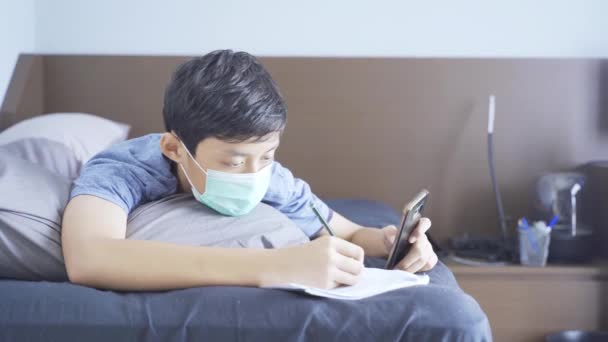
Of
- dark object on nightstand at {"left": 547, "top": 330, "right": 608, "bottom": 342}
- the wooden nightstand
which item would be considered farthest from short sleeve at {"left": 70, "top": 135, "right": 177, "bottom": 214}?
dark object on nightstand at {"left": 547, "top": 330, "right": 608, "bottom": 342}

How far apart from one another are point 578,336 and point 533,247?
26 centimetres

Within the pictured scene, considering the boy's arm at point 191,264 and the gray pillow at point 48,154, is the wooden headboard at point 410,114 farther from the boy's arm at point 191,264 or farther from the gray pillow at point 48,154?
the boy's arm at point 191,264

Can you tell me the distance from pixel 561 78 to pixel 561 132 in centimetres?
17

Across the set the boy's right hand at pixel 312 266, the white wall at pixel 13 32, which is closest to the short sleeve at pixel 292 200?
the boy's right hand at pixel 312 266

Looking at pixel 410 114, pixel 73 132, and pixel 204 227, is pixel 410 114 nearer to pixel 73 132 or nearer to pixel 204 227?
pixel 73 132

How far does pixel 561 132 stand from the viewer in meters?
2.17

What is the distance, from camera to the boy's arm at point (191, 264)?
0.86m

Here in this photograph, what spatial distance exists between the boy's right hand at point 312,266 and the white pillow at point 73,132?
988mm

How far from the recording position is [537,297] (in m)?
1.85

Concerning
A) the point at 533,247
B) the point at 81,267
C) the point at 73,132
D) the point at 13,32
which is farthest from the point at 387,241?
the point at 13,32

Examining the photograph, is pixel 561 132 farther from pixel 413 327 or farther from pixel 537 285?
pixel 413 327

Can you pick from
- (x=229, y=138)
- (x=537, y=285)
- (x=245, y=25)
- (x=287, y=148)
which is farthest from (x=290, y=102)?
(x=229, y=138)

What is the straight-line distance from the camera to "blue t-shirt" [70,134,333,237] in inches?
38.7

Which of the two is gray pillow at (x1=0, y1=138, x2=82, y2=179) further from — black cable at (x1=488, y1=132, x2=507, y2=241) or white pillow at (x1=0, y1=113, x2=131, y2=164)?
black cable at (x1=488, y1=132, x2=507, y2=241)
